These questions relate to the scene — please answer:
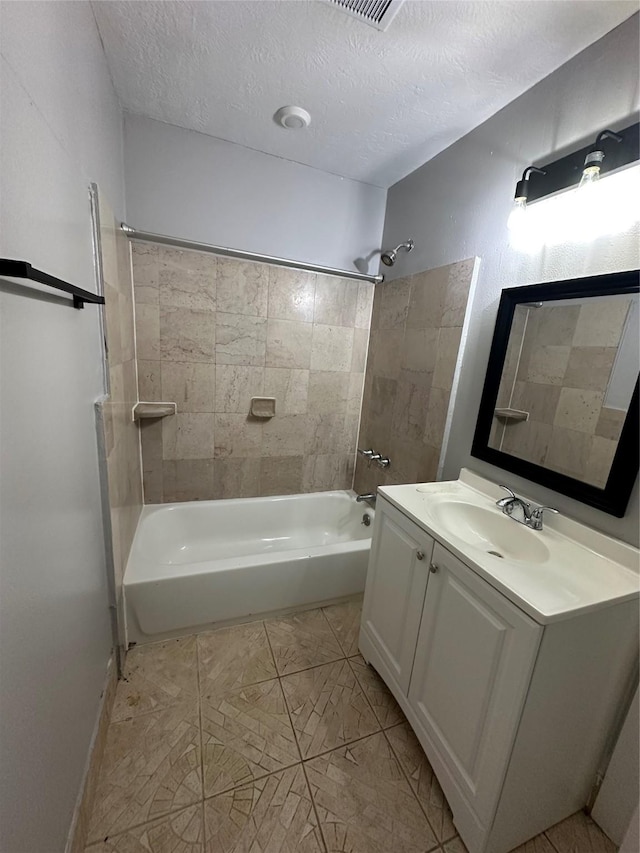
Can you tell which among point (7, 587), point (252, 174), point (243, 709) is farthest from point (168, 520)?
point (252, 174)

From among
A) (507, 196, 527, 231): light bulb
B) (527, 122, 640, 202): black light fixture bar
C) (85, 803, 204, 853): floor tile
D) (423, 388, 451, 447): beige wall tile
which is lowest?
(85, 803, 204, 853): floor tile

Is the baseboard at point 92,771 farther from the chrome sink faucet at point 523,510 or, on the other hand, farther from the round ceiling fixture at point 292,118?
the round ceiling fixture at point 292,118

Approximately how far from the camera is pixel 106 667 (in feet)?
4.09

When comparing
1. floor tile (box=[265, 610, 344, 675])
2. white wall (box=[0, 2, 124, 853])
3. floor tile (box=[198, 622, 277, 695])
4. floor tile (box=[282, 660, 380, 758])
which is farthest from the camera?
floor tile (box=[265, 610, 344, 675])

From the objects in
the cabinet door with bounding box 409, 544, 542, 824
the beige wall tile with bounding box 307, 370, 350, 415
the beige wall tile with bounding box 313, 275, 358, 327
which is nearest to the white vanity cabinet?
the cabinet door with bounding box 409, 544, 542, 824

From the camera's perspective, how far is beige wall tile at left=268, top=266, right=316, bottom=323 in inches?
81.0

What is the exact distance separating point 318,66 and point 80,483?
1.69 metres

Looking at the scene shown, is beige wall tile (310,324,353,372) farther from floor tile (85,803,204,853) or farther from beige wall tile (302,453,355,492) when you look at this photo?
floor tile (85,803,204,853)

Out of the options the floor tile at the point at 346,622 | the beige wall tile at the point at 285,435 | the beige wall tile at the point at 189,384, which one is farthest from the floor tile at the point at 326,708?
Result: the beige wall tile at the point at 189,384

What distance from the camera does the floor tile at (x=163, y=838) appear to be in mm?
947

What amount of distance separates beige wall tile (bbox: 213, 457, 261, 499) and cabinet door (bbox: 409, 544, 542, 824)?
1466mm

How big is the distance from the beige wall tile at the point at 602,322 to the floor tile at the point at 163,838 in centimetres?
193

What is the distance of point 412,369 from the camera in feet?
6.24

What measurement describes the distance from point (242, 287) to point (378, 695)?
7.14 ft
